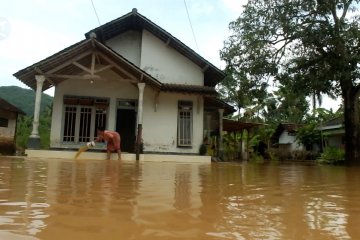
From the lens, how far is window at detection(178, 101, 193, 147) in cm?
1540

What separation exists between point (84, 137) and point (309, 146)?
76.5ft

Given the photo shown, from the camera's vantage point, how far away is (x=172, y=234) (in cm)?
216

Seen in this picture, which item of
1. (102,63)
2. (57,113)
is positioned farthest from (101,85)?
(57,113)

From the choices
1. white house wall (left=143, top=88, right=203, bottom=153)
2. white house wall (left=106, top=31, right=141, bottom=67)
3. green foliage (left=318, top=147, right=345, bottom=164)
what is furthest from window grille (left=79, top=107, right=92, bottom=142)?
green foliage (left=318, top=147, right=345, bottom=164)

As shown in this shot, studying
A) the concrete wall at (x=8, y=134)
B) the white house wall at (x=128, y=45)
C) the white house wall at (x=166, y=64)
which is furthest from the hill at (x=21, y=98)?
the white house wall at (x=166, y=64)

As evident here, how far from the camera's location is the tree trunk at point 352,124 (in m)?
16.6

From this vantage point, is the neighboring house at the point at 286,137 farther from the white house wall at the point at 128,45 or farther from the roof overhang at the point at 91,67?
the roof overhang at the point at 91,67

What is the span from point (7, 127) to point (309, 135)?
21912mm

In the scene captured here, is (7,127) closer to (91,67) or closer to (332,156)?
(91,67)

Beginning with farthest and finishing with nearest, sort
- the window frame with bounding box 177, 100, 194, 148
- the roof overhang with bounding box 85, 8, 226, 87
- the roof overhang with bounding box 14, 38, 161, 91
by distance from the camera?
the window frame with bounding box 177, 100, 194, 148 < the roof overhang with bounding box 85, 8, 226, 87 < the roof overhang with bounding box 14, 38, 161, 91

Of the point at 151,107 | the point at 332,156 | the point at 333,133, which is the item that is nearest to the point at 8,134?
the point at 151,107

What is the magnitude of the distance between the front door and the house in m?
0.04

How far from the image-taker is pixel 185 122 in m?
15.6

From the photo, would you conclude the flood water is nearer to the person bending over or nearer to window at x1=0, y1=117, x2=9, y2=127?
the person bending over
